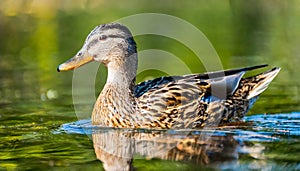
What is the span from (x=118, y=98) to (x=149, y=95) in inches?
16.4

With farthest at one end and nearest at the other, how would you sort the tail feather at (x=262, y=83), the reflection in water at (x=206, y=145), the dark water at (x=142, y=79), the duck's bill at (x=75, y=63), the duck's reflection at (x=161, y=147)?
1. the tail feather at (x=262, y=83)
2. the duck's bill at (x=75, y=63)
3. the dark water at (x=142, y=79)
4. the duck's reflection at (x=161, y=147)
5. the reflection in water at (x=206, y=145)

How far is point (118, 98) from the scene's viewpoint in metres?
9.22

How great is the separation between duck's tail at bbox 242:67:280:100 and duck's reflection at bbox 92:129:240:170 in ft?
4.62

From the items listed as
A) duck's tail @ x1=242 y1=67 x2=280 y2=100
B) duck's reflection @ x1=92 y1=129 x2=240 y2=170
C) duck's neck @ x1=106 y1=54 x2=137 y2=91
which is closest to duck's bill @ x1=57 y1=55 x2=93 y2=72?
duck's neck @ x1=106 y1=54 x2=137 y2=91

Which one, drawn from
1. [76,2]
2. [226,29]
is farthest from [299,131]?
[76,2]

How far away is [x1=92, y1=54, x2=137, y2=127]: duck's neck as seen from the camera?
29.6ft

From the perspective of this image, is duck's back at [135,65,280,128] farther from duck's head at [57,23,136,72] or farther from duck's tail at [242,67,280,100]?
duck's head at [57,23,136,72]

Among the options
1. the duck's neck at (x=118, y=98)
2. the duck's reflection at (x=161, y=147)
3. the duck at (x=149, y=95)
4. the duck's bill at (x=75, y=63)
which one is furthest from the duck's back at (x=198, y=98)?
the duck's bill at (x=75, y=63)

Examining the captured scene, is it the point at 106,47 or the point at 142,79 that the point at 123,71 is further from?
the point at 142,79

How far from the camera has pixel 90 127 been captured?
9242 mm

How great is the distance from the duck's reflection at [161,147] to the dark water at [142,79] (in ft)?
0.04

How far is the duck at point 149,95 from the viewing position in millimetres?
8953

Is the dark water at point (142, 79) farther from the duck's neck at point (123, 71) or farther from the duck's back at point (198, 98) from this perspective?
the duck's neck at point (123, 71)

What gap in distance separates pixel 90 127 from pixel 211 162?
96.1 inches
